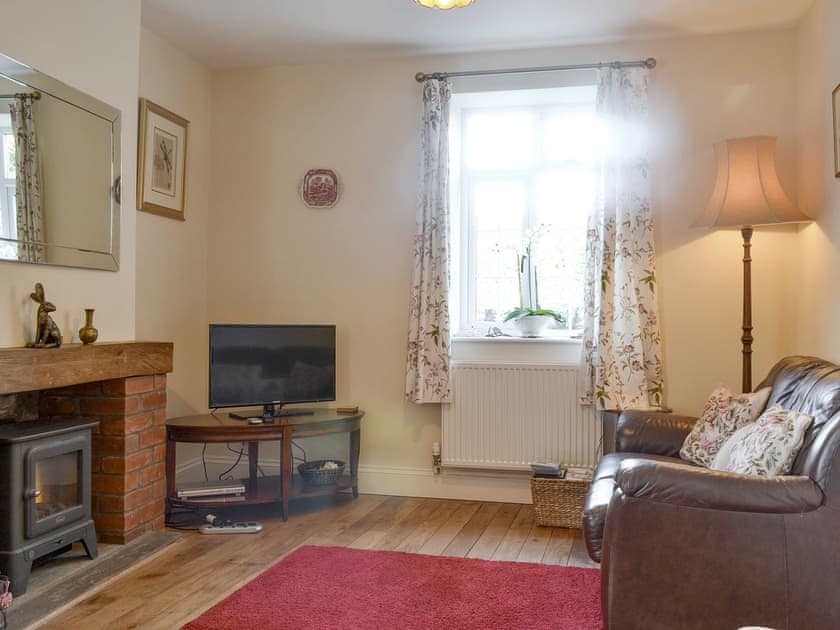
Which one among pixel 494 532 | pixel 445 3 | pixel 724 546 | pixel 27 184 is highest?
pixel 445 3

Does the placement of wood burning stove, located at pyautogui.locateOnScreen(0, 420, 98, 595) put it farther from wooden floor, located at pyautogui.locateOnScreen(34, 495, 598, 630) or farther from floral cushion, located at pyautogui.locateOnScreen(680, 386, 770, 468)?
floral cushion, located at pyautogui.locateOnScreen(680, 386, 770, 468)

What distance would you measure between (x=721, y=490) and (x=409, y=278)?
2555 mm

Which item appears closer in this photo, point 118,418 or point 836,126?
point 836,126

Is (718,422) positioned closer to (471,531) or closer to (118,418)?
(471,531)

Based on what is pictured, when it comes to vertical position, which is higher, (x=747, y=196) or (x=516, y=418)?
(x=747, y=196)

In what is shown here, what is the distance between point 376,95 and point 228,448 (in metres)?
2.30

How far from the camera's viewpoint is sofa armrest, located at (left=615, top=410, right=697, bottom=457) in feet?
11.4

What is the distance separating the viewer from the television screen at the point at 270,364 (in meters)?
4.09

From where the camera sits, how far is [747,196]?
3.64 meters

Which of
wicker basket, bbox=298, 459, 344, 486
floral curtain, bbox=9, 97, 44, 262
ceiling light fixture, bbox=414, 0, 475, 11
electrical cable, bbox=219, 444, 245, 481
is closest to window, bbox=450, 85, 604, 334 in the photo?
wicker basket, bbox=298, 459, 344, 486

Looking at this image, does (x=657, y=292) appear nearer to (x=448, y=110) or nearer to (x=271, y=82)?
(x=448, y=110)

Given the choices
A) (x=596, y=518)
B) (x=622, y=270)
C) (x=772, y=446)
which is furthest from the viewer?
Result: (x=622, y=270)

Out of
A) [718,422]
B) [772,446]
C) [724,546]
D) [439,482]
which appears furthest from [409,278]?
[724,546]

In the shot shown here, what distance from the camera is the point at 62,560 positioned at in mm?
3150
